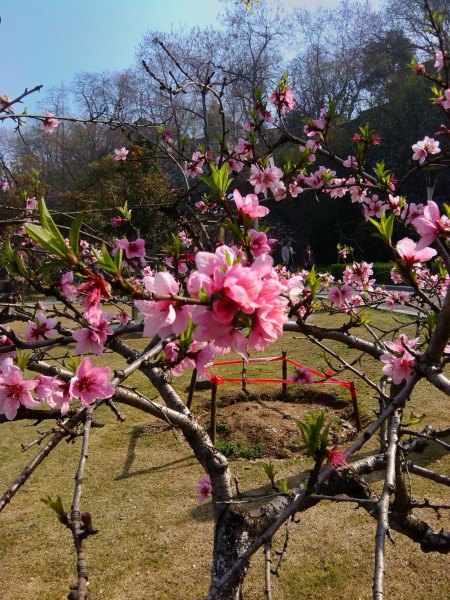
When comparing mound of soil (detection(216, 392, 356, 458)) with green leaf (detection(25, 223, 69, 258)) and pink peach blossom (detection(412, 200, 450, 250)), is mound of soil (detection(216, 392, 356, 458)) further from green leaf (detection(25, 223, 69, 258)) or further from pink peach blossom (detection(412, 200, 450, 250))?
green leaf (detection(25, 223, 69, 258))

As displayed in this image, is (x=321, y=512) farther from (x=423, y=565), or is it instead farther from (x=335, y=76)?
(x=335, y=76)

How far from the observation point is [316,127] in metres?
3.57

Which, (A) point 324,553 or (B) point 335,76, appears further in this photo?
(B) point 335,76

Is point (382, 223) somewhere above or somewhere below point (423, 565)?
above

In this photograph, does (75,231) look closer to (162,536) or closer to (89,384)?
(89,384)

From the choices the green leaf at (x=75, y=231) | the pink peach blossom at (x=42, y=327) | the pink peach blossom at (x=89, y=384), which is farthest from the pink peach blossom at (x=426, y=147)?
the green leaf at (x=75, y=231)

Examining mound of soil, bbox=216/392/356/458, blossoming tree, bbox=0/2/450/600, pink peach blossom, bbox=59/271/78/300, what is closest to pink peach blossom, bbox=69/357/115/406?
blossoming tree, bbox=0/2/450/600

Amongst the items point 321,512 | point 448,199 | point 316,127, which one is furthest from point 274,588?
point 448,199

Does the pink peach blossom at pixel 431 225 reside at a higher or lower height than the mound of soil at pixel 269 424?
higher

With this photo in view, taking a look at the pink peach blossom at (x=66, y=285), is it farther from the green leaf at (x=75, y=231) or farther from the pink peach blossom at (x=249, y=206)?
the green leaf at (x=75, y=231)

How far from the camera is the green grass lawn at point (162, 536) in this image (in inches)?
122

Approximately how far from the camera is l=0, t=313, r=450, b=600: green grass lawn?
3.10 m

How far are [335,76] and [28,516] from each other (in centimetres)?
3271

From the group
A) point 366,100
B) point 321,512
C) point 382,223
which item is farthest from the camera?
point 366,100
